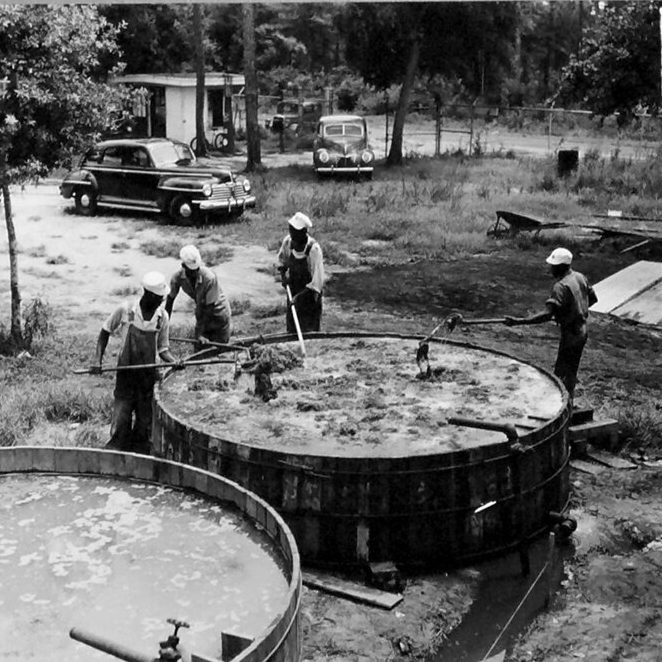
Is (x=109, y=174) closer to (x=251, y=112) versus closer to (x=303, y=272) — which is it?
(x=251, y=112)

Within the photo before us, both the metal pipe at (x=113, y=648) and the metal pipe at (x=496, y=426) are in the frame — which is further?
the metal pipe at (x=496, y=426)

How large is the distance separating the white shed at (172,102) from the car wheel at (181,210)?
49.0 ft

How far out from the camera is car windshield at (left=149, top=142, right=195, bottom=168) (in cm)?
2428

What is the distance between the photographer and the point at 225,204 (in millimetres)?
23062

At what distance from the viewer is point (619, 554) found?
27.2ft

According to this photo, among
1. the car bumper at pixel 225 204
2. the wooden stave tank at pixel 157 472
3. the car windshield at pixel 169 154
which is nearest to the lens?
the wooden stave tank at pixel 157 472

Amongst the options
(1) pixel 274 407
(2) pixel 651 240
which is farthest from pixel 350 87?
(1) pixel 274 407

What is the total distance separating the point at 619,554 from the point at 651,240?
1321cm

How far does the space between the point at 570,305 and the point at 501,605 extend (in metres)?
3.58

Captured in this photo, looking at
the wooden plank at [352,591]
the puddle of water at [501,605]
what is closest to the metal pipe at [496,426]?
the puddle of water at [501,605]

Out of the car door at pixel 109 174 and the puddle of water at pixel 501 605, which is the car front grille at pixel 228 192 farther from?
the puddle of water at pixel 501 605

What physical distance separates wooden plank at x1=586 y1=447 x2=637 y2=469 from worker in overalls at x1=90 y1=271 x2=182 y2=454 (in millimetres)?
3920

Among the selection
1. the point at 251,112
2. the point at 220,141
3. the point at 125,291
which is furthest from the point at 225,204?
the point at 220,141

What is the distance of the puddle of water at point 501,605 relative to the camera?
696cm
